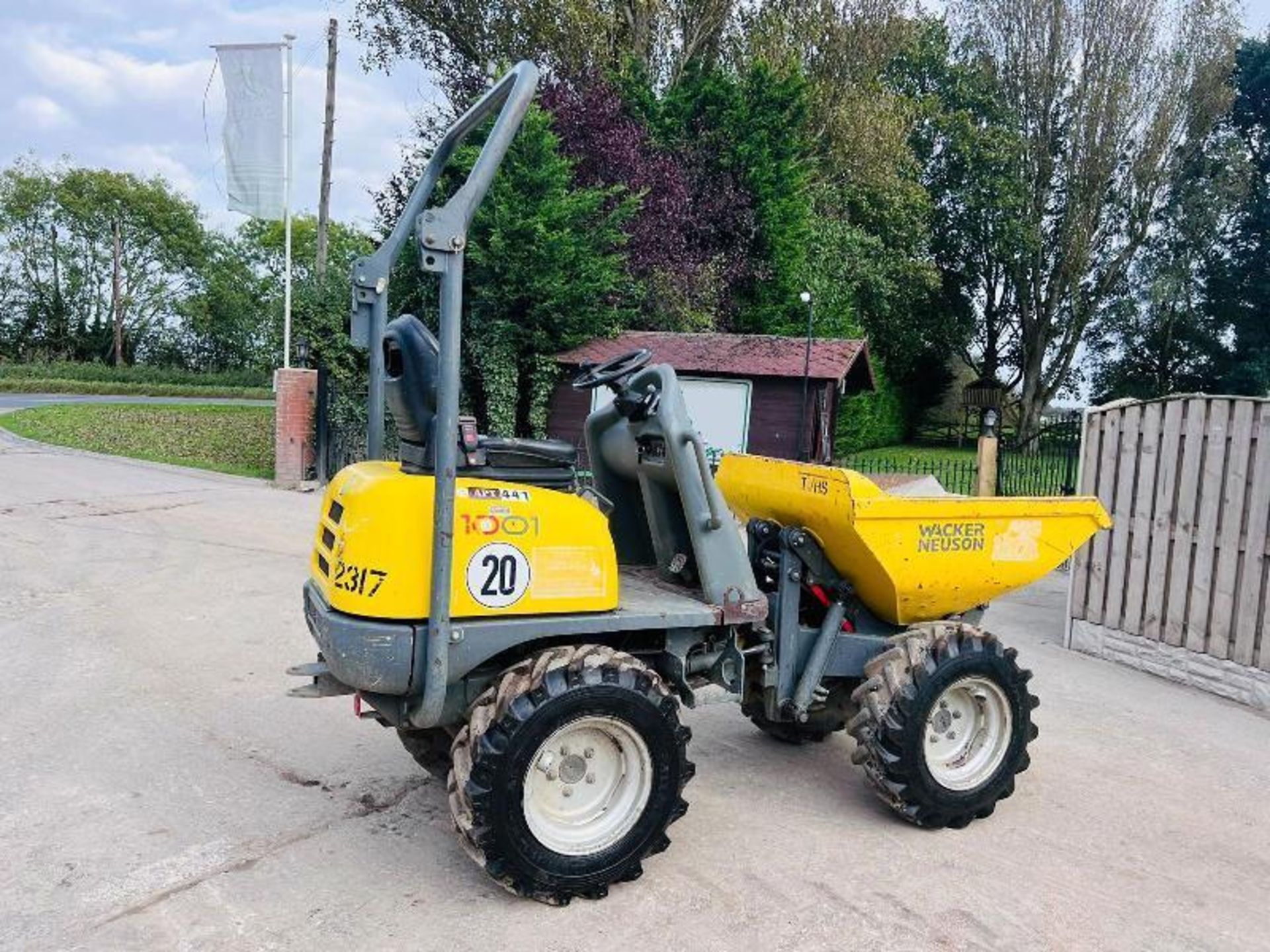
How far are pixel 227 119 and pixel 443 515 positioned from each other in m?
17.8

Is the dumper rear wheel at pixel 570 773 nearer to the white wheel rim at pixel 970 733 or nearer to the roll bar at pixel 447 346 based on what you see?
the roll bar at pixel 447 346

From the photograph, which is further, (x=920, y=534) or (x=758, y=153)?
(x=758, y=153)

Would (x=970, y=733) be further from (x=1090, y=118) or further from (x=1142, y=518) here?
(x=1090, y=118)

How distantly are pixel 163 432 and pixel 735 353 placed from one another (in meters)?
13.1

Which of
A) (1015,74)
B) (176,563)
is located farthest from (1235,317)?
(176,563)

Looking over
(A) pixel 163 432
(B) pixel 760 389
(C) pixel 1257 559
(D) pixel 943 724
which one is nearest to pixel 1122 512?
(C) pixel 1257 559

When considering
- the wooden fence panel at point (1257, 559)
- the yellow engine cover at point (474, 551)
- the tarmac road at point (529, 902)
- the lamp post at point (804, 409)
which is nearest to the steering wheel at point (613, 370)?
the yellow engine cover at point (474, 551)

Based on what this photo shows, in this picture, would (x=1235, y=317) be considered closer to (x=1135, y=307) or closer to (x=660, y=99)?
(x=1135, y=307)

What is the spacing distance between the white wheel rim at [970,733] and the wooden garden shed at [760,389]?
11230 mm

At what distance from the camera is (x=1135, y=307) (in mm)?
30469

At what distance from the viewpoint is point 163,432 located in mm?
21391

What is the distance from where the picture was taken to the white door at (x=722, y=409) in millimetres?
15703

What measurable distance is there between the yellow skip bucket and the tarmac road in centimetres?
97

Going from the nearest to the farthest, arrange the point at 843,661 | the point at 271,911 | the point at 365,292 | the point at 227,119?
the point at 271,911 < the point at 365,292 < the point at 843,661 < the point at 227,119
